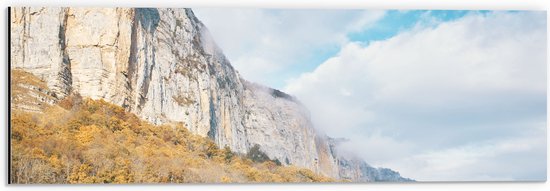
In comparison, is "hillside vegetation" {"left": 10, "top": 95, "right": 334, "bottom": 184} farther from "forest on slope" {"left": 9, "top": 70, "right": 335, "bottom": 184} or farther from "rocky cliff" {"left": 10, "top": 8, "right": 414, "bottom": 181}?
"rocky cliff" {"left": 10, "top": 8, "right": 414, "bottom": 181}

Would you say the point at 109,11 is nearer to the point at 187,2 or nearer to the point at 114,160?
the point at 187,2

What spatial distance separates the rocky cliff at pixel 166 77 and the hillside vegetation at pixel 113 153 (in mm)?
106

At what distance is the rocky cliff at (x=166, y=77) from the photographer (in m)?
7.51

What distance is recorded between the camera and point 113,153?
7.53m

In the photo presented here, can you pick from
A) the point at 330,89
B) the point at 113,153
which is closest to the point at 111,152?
the point at 113,153

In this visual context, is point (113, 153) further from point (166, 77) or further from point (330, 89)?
point (330, 89)

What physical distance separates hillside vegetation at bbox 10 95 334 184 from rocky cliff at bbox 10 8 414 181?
106mm

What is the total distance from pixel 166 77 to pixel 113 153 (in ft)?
2.87

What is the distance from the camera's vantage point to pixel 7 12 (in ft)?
24.2

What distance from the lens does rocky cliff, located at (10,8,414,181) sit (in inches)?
296

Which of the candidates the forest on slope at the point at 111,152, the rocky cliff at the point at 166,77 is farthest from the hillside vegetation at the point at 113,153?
the rocky cliff at the point at 166,77

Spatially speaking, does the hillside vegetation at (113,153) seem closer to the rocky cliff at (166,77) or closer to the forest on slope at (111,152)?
the forest on slope at (111,152)

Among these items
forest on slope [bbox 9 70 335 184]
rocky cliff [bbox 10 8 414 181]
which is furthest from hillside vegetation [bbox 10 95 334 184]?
rocky cliff [bbox 10 8 414 181]

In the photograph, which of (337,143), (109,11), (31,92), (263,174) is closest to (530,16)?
(337,143)
